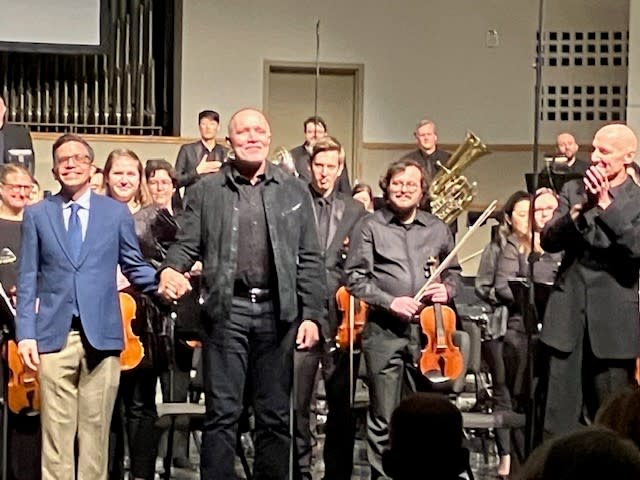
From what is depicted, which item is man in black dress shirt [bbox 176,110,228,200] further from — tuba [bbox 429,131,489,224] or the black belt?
the black belt

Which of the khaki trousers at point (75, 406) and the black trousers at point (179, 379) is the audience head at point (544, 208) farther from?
the khaki trousers at point (75, 406)

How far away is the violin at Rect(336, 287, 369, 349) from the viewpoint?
5617 mm

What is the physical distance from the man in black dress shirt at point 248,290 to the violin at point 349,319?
2.50ft

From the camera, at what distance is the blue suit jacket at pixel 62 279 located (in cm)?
473

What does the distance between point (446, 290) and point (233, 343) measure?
1045 millimetres

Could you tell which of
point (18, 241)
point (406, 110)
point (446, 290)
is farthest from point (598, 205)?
point (406, 110)

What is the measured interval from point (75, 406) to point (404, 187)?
165 centimetres

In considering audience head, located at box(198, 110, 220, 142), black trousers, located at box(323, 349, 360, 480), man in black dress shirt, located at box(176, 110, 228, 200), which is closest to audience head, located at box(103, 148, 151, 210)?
black trousers, located at box(323, 349, 360, 480)

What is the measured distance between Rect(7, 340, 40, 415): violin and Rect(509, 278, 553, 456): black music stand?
77.3 inches

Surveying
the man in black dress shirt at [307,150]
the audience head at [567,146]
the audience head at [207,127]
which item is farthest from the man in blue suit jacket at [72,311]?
the audience head at [567,146]

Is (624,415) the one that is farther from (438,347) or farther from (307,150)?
(307,150)

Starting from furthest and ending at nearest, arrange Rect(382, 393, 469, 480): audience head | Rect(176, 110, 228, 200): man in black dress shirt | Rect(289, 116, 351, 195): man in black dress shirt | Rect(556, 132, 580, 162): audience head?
Rect(556, 132, 580, 162): audience head → Rect(176, 110, 228, 200): man in black dress shirt → Rect(289, 116, 351, 195): man in black dress shirt → Rect(382, 393, 469, 480): audience head

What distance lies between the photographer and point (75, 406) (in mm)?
4812

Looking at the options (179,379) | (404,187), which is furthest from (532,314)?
(179,379)
